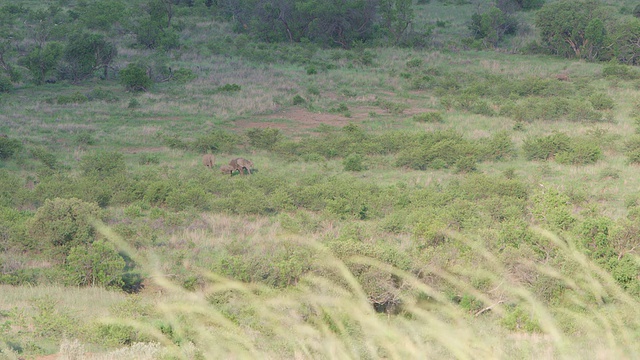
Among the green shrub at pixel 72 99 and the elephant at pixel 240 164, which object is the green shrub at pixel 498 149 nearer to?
the elephant at pixel 240 164

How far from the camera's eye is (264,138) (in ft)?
66.7

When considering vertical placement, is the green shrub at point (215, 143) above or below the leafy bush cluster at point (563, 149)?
below

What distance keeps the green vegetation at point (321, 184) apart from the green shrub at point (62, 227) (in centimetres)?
4

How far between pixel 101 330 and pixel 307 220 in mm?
7156

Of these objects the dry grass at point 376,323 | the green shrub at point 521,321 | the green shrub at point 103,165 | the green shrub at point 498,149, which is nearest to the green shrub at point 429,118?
the green shrub at point 498,149

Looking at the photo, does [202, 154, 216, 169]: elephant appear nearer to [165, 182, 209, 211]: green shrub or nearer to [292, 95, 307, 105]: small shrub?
[165, 182, 209, 211]: green shrub

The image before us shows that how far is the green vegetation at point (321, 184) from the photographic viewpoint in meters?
6.82

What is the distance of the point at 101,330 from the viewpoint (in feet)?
21.2

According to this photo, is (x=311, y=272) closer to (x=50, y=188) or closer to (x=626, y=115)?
(x=50, y=188)

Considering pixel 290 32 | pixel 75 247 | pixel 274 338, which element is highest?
pixel 274 338

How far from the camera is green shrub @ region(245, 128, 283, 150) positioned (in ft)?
66.5

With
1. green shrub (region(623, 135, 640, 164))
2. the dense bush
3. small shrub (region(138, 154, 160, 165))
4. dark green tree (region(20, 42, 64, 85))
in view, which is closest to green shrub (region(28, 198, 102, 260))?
small shrub (region(138, 154, 160, 165))

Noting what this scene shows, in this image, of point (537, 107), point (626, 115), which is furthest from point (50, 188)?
point (626, 115)

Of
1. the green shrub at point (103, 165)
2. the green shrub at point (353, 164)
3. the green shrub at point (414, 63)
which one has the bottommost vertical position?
the green shrub at point (414, 63)
